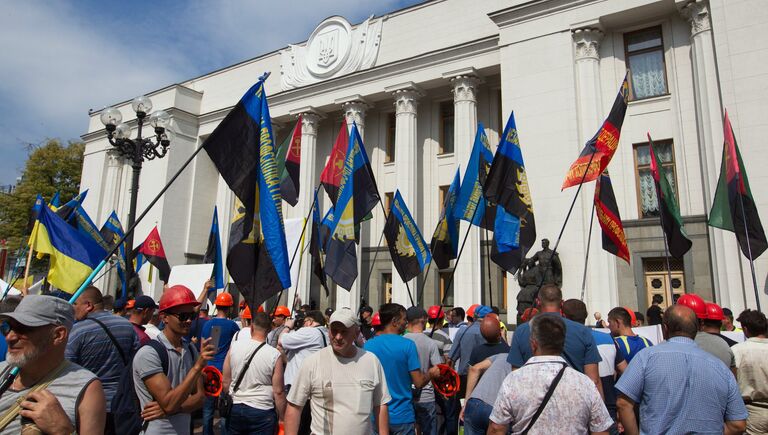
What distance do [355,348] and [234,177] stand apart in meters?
2.57

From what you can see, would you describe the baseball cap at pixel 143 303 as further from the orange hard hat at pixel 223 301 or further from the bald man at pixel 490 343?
the bald man at pixel 490 343

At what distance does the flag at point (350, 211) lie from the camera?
28.1 feet

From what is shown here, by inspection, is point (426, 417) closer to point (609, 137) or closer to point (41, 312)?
point (41, 312)

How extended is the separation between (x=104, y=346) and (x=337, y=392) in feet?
5.89

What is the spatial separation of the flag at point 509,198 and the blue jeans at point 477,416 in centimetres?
512

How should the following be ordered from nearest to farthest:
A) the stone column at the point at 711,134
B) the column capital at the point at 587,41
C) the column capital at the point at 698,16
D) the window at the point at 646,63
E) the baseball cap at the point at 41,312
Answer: the baseball cap at the point at 41,312
the stone column at the point at 711,134
the column capital at the point at 698,16
the window at the point at 646,63
the column capital at the point at 587,41

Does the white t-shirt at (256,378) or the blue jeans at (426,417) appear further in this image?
the blue jeans at (426,417)

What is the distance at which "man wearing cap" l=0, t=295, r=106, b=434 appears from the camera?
207 cm

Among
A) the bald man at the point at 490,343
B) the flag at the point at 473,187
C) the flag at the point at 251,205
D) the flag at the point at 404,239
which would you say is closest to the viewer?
the bald man at the point at 490,343

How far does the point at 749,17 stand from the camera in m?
14.0

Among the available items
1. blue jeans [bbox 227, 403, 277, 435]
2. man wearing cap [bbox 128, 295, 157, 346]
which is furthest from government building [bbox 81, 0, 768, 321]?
man wearing cap [bbox 128, 295, 157, 346]

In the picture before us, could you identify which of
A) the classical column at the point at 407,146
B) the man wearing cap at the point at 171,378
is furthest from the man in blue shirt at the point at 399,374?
the classical column at the point at 407,146

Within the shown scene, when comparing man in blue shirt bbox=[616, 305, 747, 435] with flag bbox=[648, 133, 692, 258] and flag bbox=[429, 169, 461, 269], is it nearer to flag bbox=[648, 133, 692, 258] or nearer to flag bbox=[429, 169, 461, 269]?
flag bbox=[429, 169, 461, 269]

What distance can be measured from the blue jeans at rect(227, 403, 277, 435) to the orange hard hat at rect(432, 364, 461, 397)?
5.34 feet
